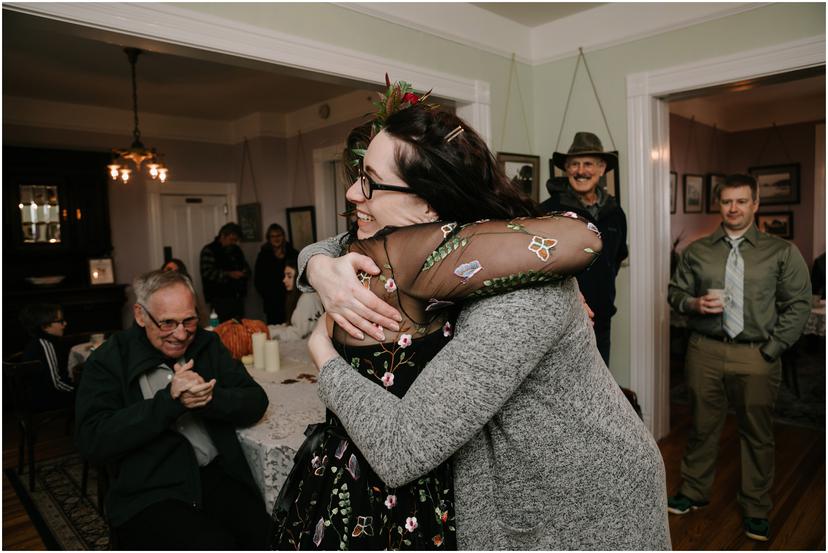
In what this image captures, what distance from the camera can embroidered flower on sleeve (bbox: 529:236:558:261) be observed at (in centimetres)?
80

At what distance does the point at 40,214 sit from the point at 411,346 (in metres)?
6.74

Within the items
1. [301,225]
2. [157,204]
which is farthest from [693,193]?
[157,204]

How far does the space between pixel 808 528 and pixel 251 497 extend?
8.76ft

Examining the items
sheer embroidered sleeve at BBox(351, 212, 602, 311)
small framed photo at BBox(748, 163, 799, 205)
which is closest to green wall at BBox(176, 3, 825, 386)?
sheer embroidered sleeve at BBox(351, 212, 602, 311)

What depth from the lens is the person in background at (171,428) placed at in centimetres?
179

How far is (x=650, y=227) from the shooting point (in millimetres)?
3748

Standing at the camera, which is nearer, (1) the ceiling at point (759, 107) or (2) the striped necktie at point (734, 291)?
(2) the striped necktie at point (734, 291)

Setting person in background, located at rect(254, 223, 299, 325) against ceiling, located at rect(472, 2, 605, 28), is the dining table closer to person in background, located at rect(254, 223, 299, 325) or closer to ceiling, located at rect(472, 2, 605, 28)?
ceiling, located at rect(472, 2, 605, 28)

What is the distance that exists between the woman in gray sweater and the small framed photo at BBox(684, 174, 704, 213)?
700cm

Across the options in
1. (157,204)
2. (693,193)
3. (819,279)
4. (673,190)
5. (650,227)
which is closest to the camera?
(650,227)

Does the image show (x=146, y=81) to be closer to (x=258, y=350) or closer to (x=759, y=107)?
(x=258, y=350)

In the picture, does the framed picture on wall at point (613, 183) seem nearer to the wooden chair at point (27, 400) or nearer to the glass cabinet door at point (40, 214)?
the wooden chair at point (27, 400)

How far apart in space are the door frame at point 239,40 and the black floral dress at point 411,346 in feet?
6.15

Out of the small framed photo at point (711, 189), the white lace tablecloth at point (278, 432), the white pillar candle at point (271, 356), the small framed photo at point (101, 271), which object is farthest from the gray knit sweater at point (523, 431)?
the small framed photo at point (711, 189)
